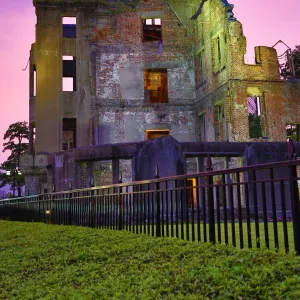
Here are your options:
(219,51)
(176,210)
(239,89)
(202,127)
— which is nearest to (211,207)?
(176,210)

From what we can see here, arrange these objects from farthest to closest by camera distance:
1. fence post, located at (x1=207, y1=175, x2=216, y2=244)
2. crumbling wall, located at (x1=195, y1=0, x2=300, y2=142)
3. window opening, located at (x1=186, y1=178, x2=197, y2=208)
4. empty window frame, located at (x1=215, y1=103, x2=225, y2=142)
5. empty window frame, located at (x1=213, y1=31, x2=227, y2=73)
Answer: empty window frame, located at (x1=215, y1=103, x2=225, y2=142), empty window frame, located at (x1=213, y1=31, x2=227, y2=73), crumbling wall, located at (x1=195, y1=0, x2=300, y2=142), window opening, located at (x1=186, y1=178, x2=197, y2=208), fence post, located at (x1=207, y1=175, x2=216, y2=244)

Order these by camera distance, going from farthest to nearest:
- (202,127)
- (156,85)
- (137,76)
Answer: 1. (156,85)
2. (137,76)
3. (202,127)

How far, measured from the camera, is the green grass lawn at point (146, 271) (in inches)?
139

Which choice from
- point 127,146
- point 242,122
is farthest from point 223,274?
point 242,122

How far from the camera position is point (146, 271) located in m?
4.59

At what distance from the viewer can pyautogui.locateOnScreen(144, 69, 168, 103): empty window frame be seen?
31000 mm

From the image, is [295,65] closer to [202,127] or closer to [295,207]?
[202,127]

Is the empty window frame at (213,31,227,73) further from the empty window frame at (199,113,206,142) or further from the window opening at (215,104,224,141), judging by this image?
the empty window frame at (199,113,206,142)

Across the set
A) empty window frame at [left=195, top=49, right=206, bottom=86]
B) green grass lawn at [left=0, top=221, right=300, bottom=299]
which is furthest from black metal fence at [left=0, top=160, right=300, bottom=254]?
empty window frame at [left=195, top=49, right=206, bottom=86]

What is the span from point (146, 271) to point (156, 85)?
2792 cm

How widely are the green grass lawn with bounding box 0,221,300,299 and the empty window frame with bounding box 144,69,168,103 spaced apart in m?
24.9

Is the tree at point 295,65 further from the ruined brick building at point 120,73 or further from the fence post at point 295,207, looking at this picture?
the fence post at point 295,207

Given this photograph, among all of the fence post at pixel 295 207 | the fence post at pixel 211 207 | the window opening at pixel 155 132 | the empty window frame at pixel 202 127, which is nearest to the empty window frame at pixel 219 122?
the empty window frame at pixel 202 127

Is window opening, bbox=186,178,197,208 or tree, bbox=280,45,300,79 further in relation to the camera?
tree, bbox=280,45,300,79
